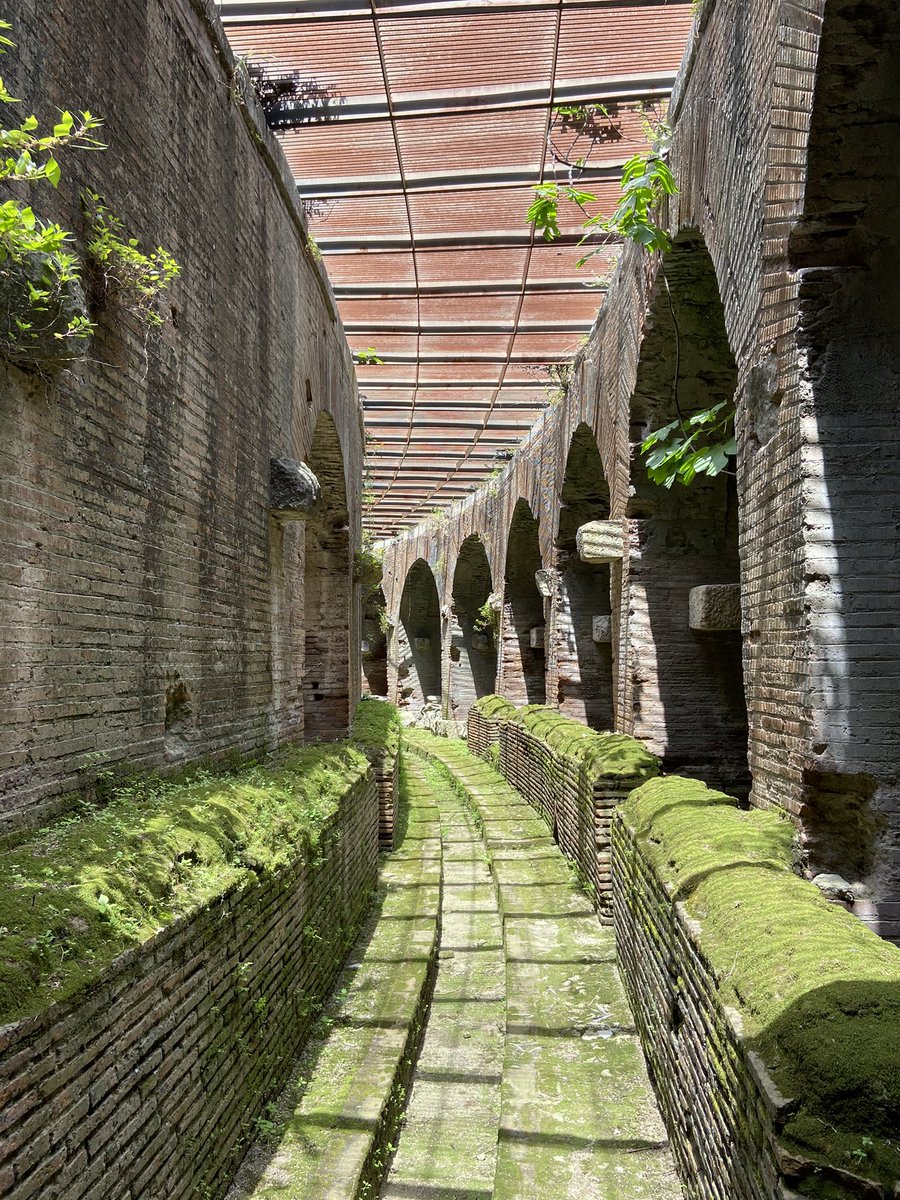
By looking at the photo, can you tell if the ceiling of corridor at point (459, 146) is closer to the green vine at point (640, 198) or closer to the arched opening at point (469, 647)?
the green vine at point (640, 198)

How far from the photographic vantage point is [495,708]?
1498 cm

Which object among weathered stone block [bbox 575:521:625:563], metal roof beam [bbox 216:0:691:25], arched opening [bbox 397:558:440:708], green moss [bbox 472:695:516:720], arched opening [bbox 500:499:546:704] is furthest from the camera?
arched opening [bbox 397:558:440:708]

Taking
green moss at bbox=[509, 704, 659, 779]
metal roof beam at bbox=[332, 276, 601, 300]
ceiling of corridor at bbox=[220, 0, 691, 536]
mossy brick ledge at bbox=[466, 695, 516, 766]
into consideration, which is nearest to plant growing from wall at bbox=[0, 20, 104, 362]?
ceiling of corridor at bbox=[220, 0, 691, 536]

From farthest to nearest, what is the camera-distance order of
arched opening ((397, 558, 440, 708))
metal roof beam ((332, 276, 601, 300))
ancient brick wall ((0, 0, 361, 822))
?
arched opening ((397, 558, 440, 708)) < metal roof beam ((332, 276, 601, 300)) < ancient brick wall ((0, 0, 361, 822))

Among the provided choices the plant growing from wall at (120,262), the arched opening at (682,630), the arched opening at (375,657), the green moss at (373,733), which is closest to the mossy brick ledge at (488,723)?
the green moss at (373,733)

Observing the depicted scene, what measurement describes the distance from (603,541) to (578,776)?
2.00m

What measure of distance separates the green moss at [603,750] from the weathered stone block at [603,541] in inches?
60.0

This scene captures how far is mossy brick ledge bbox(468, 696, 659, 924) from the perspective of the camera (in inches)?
266

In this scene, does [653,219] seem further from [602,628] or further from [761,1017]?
[761,1017]

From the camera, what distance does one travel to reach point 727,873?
11.5ft

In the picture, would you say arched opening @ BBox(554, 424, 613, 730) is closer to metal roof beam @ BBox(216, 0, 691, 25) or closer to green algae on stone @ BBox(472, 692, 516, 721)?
green algae on stone @ BBox(472, 692, 516, 721)

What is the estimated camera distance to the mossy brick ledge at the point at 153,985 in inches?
84.6

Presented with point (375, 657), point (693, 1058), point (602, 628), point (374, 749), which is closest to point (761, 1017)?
point (693, 1058)

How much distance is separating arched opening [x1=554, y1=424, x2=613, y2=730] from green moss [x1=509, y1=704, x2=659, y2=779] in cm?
133
